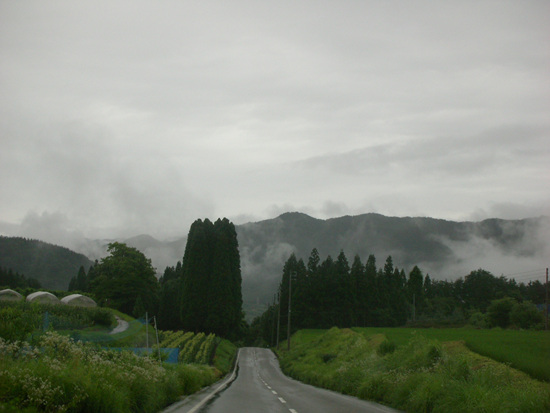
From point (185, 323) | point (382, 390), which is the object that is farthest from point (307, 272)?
point (382, 390)

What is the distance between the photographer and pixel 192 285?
70.1 m

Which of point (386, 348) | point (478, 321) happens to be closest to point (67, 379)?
point (386, 348)

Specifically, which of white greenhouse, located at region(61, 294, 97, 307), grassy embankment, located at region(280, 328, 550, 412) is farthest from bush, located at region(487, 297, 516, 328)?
white greenhouse, located at region(61, 294, 97, 307)

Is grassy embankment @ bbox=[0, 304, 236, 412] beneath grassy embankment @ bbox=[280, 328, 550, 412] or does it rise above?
above

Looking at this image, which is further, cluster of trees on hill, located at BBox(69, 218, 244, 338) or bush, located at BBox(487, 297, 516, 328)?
cluster of trees on hill, located at BBox(69, 218, 244, 338)

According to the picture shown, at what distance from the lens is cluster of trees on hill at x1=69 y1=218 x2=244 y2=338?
228ft

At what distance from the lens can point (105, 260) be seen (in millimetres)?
85875

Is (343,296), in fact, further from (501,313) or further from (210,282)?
(501,313)

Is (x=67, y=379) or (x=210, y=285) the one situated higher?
(x=210, y=285)

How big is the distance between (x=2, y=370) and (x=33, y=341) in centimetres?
337

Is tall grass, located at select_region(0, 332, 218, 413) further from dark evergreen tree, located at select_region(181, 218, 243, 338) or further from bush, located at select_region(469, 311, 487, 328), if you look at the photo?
bush, located at select_region(469, 311, 487, 328)

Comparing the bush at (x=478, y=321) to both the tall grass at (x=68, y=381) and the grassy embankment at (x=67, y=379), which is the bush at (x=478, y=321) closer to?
the grassy embankment at (x=67, y=379)

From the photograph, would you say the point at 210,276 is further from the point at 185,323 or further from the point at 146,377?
the point at 146,377

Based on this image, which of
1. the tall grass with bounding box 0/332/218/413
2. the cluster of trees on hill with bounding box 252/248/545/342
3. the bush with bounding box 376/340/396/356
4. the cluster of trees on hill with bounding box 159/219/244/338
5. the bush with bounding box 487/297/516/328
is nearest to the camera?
the tall grass with bounding box 0/332/218/413
